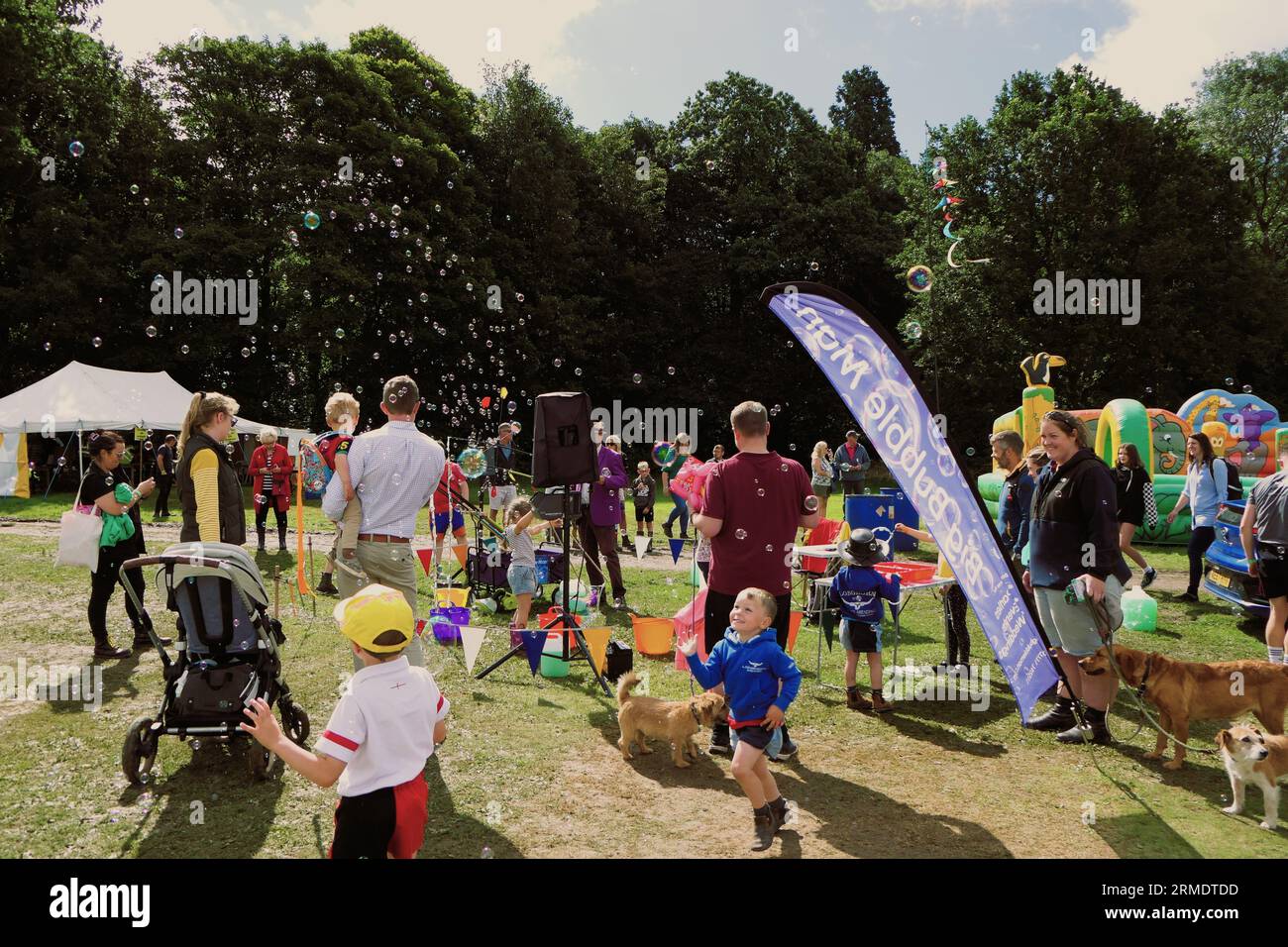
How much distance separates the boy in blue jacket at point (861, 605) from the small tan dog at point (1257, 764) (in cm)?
218

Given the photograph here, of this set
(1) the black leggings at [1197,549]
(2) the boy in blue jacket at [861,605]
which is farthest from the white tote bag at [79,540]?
(1) the black leggings at [1197,549]

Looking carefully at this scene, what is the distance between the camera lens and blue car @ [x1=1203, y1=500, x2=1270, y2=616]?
8484 millimetres


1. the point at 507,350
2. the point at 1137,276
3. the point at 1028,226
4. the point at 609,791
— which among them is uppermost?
the point at 1028,226

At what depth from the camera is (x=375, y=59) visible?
3281 cm

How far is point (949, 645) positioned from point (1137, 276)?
29326 millimetres

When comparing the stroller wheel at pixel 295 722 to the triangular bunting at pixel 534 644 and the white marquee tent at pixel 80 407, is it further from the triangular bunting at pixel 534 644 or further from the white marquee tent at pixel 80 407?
the white marquee tent at pixel 80 407

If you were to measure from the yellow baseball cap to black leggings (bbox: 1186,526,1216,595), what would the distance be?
9878 millimetres

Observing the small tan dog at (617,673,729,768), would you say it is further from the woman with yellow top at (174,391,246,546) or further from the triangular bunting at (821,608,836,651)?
the woman with yellow top at (174,391,246,546)

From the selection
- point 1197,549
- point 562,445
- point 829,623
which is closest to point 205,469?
point 562,445

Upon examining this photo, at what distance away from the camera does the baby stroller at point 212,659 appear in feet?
15.3

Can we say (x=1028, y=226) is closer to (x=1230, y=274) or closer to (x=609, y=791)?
(x=1230, y=274)

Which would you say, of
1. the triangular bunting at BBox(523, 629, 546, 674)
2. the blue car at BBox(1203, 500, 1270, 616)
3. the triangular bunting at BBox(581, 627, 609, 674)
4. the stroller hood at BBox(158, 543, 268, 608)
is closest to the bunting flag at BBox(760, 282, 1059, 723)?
the triangular bunting at BBox(581, 627, 609, 674)
